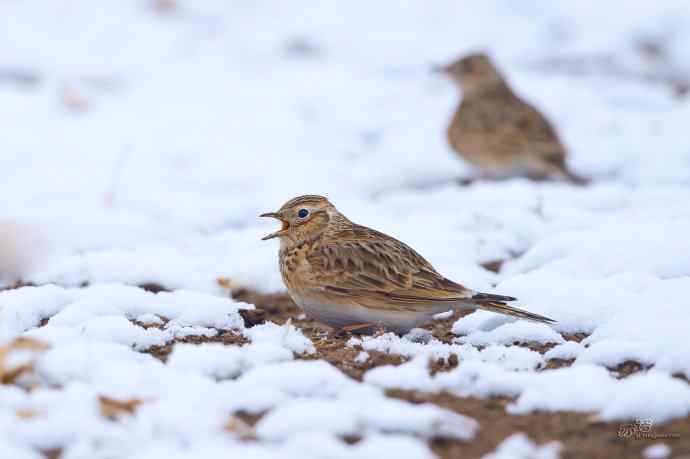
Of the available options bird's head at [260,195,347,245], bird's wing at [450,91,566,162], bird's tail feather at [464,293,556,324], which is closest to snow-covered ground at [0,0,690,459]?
bird's tail feather at [464,293,556,324]

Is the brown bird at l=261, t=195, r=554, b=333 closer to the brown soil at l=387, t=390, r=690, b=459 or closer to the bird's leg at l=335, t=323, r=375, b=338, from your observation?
the bird's leg at l=335, t=323, r=375, b=338

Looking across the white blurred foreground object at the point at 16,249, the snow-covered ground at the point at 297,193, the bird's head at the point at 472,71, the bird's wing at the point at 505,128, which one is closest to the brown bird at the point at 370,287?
the snow-covered ground at the point at 297,193

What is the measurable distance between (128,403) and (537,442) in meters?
1.45

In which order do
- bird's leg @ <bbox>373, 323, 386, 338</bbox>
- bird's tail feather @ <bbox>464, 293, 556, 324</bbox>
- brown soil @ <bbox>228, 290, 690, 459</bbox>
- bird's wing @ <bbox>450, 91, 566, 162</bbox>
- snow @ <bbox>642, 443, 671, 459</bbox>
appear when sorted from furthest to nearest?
bird's wing @ <bbox>450, 91, 566, 162</bbox> → bird's leg @ <bbox>373, 323, 386, 338</bbox> → bird's tail feather @ <bbox>464, 293, 556, 324</bbox> → brown soil @ <bbox>228, 290, 690, 459</bbox> → snow @ <bbox>642, 443, 671, 459</bbox>

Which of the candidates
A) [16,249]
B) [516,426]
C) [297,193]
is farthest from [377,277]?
[297,193]

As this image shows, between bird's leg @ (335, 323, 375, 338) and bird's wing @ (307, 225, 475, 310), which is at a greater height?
bird's wing @ (307, 225, 475, 310)

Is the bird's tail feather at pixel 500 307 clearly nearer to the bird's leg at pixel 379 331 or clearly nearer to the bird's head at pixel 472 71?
the bird's leg at pixel 379 331

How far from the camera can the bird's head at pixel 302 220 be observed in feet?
17.2

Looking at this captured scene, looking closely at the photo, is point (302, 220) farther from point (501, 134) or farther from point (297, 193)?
point (501, 134)

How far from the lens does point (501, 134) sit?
10.3m

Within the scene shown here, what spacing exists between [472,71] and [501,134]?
4.65 ft

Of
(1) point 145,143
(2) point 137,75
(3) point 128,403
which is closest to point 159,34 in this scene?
(2) point 137,75

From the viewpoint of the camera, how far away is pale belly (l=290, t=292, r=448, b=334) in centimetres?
475

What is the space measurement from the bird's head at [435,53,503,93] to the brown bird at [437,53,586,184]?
0.01m
